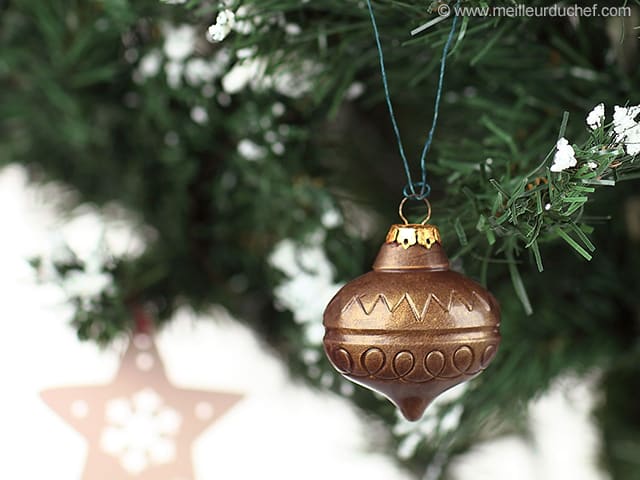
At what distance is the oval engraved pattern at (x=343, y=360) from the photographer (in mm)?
258

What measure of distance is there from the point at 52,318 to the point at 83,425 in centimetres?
16

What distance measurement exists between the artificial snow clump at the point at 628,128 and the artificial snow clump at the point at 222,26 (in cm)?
12

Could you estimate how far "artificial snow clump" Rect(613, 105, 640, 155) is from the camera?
222mm

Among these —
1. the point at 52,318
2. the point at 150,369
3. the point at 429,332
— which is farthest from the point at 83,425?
the point at 429,332

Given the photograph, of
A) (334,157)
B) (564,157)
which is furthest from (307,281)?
(564,157)

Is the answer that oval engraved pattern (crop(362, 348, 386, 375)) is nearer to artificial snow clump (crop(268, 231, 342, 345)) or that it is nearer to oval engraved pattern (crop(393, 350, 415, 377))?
oval engraved pattern (crop(393, 350, 415, 377))

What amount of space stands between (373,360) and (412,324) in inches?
0.7

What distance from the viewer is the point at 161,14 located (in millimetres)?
421

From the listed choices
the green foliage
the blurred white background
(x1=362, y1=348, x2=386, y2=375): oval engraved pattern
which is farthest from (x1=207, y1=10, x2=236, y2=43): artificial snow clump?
the blurred white background

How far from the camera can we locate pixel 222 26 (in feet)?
0.87

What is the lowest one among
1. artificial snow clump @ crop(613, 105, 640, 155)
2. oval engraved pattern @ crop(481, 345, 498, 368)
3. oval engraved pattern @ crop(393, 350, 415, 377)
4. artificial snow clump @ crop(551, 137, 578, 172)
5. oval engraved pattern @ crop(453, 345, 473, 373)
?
oval engraved pattern @ crop(393, 350, 415, 377)

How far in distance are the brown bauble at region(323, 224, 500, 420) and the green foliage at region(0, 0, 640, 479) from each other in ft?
0.07

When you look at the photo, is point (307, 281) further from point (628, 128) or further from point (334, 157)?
point (628, 128)

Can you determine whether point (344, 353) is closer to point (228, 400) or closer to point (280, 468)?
point (228, 400)
